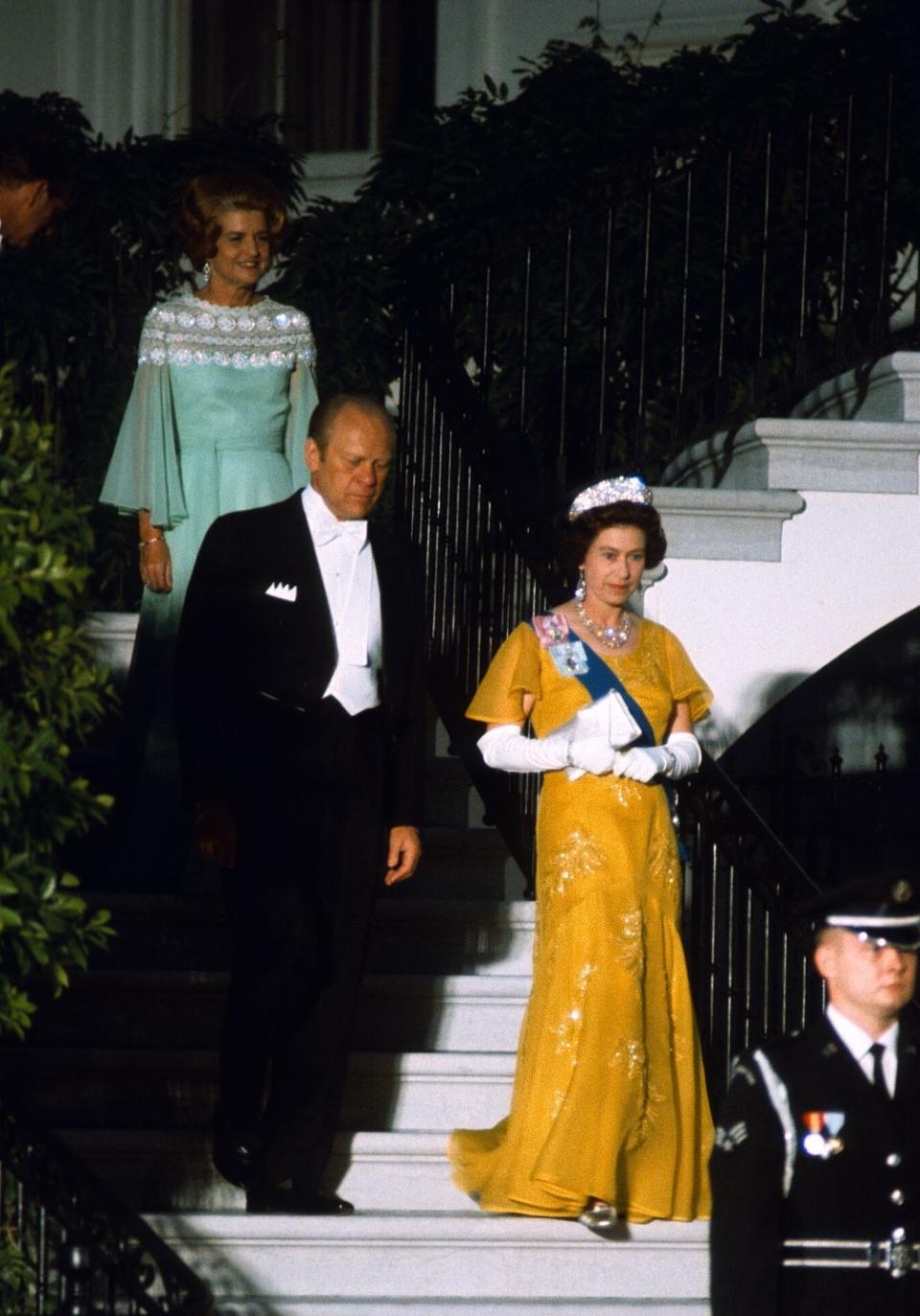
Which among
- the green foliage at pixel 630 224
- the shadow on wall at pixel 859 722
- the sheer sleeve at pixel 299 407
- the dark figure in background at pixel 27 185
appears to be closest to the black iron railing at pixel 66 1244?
the dark figure in background at pixel 27 185

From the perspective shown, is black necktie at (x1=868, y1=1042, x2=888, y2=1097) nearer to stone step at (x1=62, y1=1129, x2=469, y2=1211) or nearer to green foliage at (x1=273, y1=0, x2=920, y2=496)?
stone step at (x1=62, y1=1129, x2=469, y2=1211)

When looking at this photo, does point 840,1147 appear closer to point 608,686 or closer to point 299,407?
point 608,686

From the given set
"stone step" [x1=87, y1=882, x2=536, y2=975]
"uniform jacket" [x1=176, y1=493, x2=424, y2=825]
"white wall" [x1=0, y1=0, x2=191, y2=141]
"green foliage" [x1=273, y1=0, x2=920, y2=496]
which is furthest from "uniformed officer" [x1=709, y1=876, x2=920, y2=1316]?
"white wall" [x1=0, y1=0, x2=191, y2=141]

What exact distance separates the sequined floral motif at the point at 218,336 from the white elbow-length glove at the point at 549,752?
1.46 metres

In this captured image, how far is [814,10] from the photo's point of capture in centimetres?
1177

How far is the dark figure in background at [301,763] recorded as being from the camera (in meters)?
5.97

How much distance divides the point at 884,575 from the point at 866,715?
336 centimetres

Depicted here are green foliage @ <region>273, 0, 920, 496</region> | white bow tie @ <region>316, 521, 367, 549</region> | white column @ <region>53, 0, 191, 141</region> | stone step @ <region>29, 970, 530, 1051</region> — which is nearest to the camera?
white bow tie @ <region>316, 521, 367, 549</region>

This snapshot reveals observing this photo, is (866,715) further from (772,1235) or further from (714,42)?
(772,1235)

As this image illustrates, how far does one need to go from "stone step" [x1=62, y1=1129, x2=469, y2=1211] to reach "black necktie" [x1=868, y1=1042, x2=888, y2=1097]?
7.17ft

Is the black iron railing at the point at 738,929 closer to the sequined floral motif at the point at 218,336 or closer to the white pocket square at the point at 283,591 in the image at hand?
the white pocket square at the point at 283,591

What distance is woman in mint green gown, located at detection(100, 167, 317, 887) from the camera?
710cm

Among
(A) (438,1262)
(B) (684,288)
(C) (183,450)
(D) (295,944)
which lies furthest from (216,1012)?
(B) (684,288)

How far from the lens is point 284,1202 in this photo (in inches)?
235
